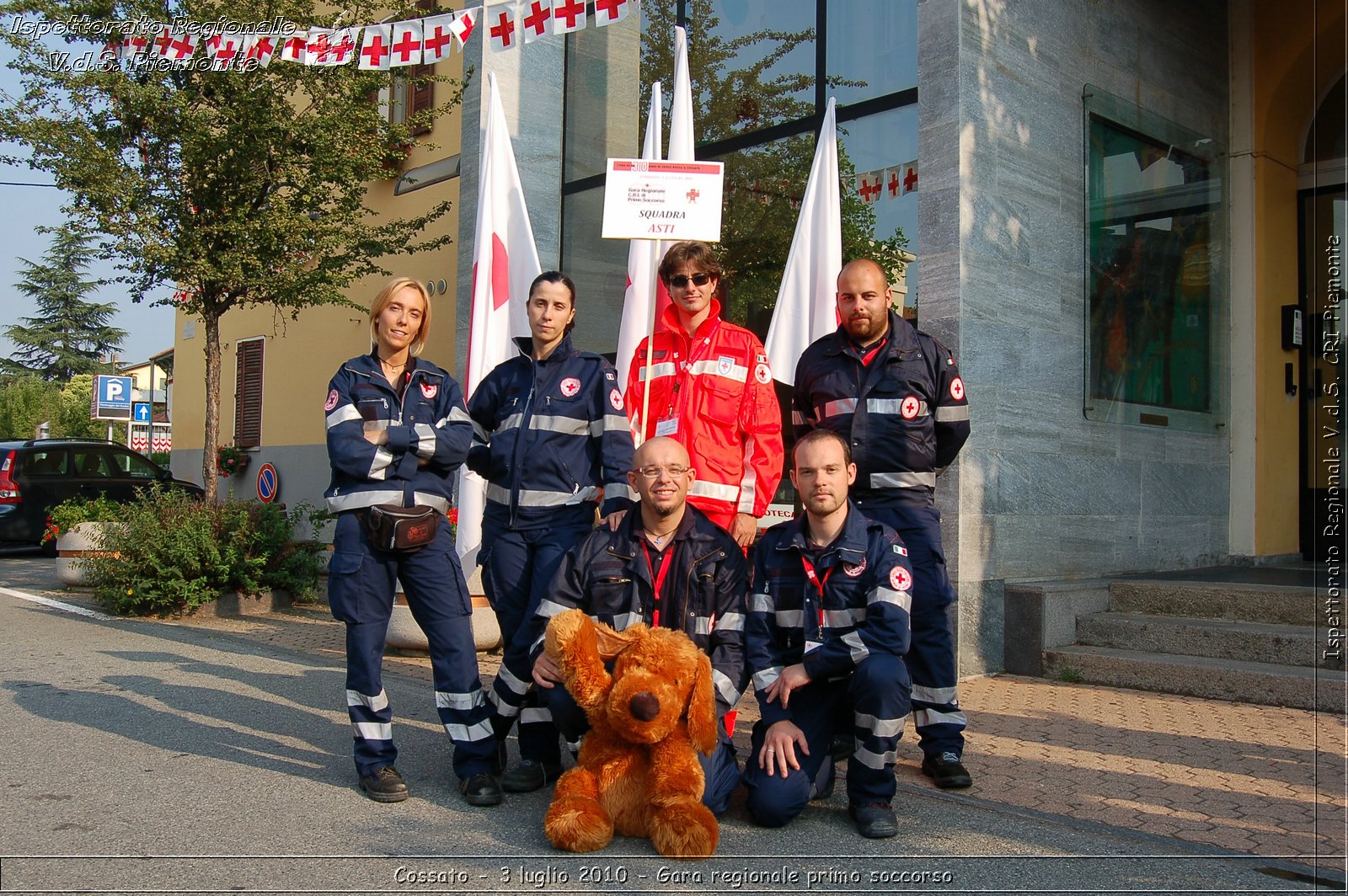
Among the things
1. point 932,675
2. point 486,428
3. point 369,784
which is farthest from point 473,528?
point 932,675

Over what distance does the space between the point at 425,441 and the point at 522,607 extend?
78 cm

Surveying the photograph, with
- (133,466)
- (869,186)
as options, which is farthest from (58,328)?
(869,186)

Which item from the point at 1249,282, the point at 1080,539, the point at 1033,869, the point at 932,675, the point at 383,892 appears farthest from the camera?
the point at 1249,282

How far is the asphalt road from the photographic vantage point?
3.32 meters

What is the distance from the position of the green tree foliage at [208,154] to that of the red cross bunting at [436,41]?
2.06 metres

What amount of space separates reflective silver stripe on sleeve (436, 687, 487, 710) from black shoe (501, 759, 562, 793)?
0.31 meters

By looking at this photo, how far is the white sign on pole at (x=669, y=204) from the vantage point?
5.65m

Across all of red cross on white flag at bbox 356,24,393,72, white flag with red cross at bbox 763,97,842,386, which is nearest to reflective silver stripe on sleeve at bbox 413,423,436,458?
white flag with red cross at bbox 763,97,842,386

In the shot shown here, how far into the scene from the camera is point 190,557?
9156mm

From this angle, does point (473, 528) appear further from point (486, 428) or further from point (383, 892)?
point (383, 892)

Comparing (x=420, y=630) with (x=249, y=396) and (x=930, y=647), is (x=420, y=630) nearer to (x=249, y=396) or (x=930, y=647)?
(x=930, y=647)

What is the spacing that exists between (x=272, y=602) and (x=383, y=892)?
23.6ft

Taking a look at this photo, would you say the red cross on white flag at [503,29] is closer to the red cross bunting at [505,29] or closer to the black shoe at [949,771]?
the red cross bunting at [505,29]

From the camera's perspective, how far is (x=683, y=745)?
12.1 ft
